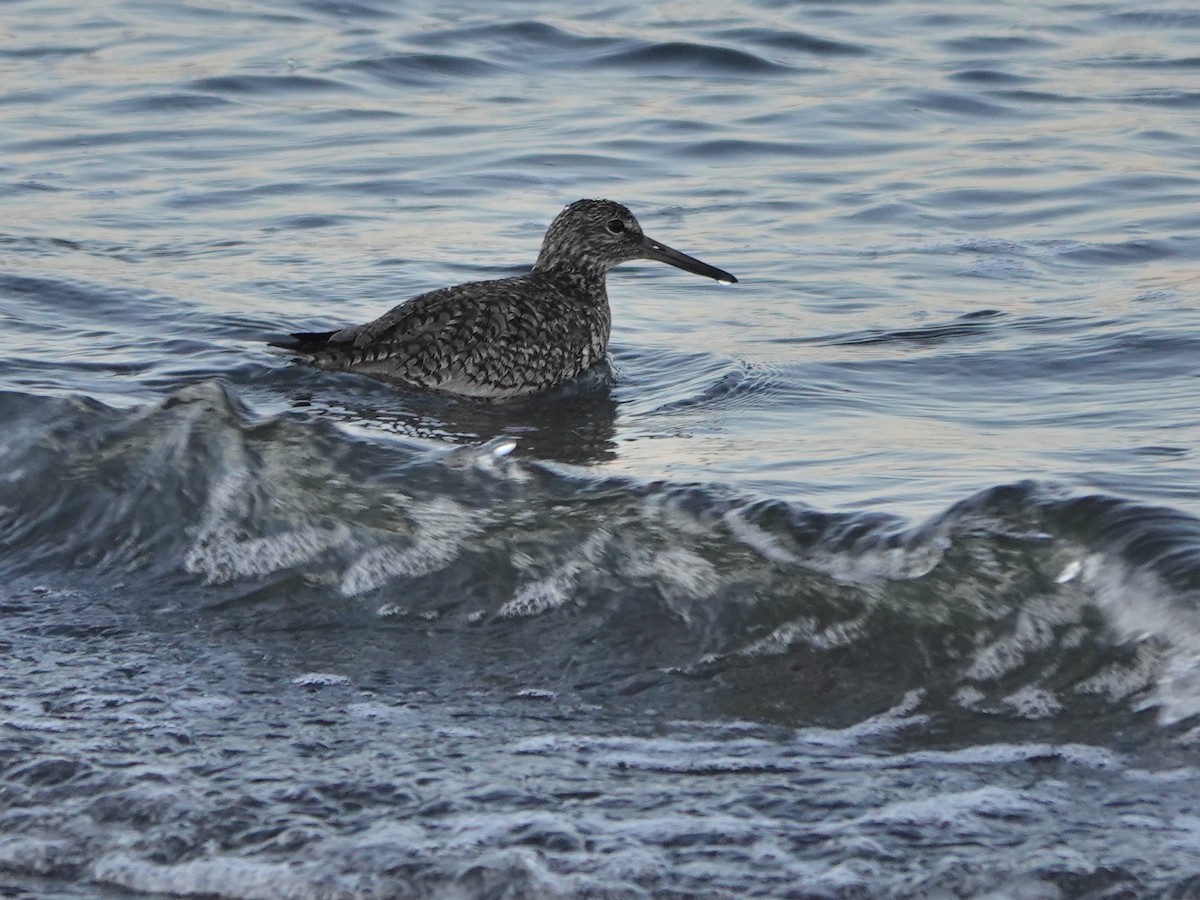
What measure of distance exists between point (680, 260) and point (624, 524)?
10.6 feet

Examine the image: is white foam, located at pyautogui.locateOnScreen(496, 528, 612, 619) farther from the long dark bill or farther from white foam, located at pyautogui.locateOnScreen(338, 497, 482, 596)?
the long dark bill

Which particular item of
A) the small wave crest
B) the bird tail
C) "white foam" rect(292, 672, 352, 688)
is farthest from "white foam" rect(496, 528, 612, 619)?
the bird tail

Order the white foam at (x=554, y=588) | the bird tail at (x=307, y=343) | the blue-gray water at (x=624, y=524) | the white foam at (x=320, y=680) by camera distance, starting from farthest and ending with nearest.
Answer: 1. the bird tail at (x=307, y=343)
2. the white foam at (x=554, y=588)
3. the white foam at (x=320, y=680)
4. the blue-gray water at (x=624, y=524)

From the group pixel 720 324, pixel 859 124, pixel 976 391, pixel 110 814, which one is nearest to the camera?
pixel 110 814

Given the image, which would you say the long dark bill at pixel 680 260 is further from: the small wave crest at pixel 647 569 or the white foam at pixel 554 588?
the white foam at pixel 554 588

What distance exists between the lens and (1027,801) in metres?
4.10

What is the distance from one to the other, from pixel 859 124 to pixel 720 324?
4.19 meters

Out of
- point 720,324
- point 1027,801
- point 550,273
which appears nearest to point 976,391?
point 720,324

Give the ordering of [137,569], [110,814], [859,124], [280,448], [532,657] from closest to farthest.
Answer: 1. [110,814]
2. [532,657]
3. [137,569]
4. [280,448]
5. [859,124]

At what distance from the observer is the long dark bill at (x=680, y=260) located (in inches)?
340

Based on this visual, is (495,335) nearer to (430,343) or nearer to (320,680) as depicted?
(430,343)

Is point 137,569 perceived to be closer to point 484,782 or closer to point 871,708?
point 484,782

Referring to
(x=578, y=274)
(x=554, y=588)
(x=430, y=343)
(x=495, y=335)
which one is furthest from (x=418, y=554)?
(x=578, y=274)

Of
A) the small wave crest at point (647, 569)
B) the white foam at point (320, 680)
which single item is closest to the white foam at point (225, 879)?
the white foam at point (320, 680)
